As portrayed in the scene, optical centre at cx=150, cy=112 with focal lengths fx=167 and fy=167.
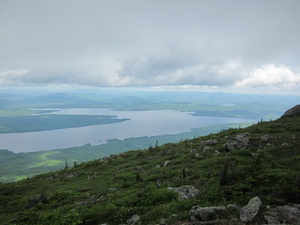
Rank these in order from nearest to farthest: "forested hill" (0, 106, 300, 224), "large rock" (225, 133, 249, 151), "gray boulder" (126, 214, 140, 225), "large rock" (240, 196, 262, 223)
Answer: "large rock" (240, 196, 262, 223) < "forested hill" (0, 106, 300, 224) < "gray boulder" (126, 214, 140, 225) < "large rock" (225, 133, 249, 151)

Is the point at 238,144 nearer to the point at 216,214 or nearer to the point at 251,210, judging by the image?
the point at 251,210

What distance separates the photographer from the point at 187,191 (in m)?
9.41

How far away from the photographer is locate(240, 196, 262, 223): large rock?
616cm

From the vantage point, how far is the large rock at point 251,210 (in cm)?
616

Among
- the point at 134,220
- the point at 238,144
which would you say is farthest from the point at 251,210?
the point at 238,144

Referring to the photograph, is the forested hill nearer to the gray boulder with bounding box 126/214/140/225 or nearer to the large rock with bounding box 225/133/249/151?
the gray boulder with bounding box 126/214/140/225

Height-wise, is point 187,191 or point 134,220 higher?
point 187,191

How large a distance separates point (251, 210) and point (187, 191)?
3.51 meters

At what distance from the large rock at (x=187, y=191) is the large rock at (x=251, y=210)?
2.67 meters

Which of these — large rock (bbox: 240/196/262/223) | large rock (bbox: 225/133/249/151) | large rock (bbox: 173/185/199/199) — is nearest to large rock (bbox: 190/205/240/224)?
large rock (bbox: 240/196/262/223)

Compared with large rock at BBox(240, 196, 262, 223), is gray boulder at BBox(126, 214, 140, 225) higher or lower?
lower

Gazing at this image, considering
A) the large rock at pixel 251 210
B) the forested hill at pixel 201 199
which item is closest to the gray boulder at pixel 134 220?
the forested hill at pixel 201 199

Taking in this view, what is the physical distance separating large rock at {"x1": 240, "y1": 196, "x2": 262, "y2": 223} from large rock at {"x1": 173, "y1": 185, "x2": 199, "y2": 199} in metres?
2.67

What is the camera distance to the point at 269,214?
6.39m
